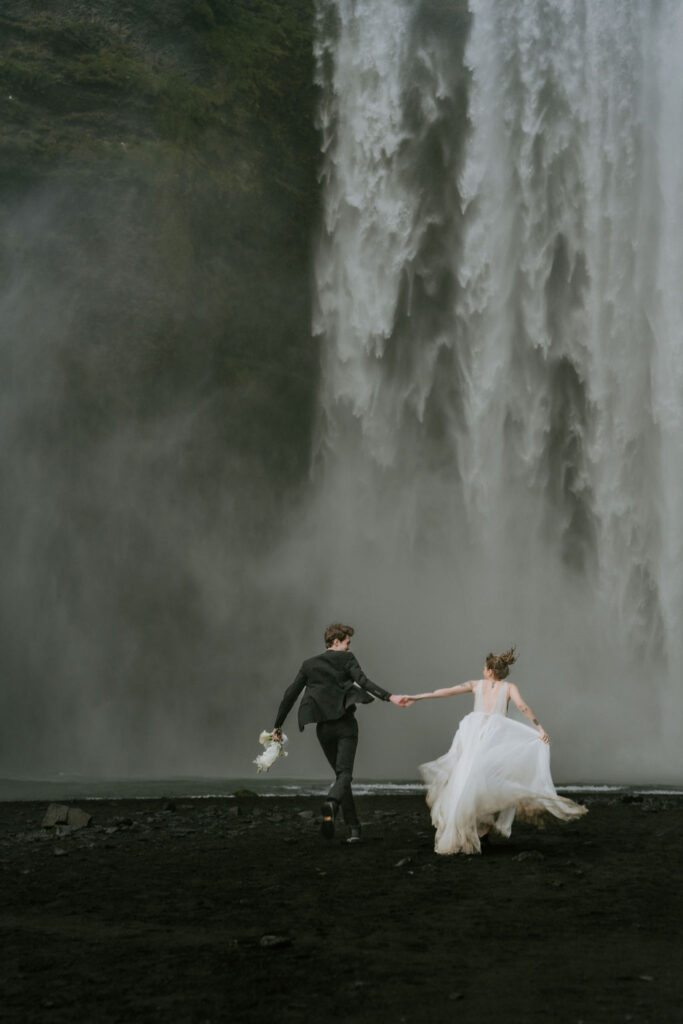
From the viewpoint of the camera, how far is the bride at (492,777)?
8.95m

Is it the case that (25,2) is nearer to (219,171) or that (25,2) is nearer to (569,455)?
(219,171)

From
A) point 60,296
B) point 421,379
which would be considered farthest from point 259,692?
point 60,296

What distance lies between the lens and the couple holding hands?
29.4 feet

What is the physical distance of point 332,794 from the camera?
9.79m

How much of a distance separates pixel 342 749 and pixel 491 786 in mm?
1403

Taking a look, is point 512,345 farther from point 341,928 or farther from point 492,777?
point 341,928

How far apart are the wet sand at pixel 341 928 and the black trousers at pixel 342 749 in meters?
0.45

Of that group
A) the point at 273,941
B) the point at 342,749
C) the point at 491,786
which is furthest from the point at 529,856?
the point at 273,941

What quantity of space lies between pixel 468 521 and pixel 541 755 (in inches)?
702

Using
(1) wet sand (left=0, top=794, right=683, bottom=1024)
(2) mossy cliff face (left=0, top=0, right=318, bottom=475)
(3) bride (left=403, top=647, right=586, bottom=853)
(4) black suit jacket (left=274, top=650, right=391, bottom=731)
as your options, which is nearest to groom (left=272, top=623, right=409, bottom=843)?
(4) black suit jacket (left=274, top=650, right=391, bottom=731)

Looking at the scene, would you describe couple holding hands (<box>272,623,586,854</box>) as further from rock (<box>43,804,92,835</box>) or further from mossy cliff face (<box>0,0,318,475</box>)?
mossy cliff face (<box>0,0,318,475</box>)

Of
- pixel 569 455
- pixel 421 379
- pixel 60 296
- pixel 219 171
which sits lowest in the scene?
pixel 569 455

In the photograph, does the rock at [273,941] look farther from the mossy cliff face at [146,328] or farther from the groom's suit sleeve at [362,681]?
the mossy cliff face at [146,328]

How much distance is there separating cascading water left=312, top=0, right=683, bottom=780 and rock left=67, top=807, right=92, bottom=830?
44.9ft
